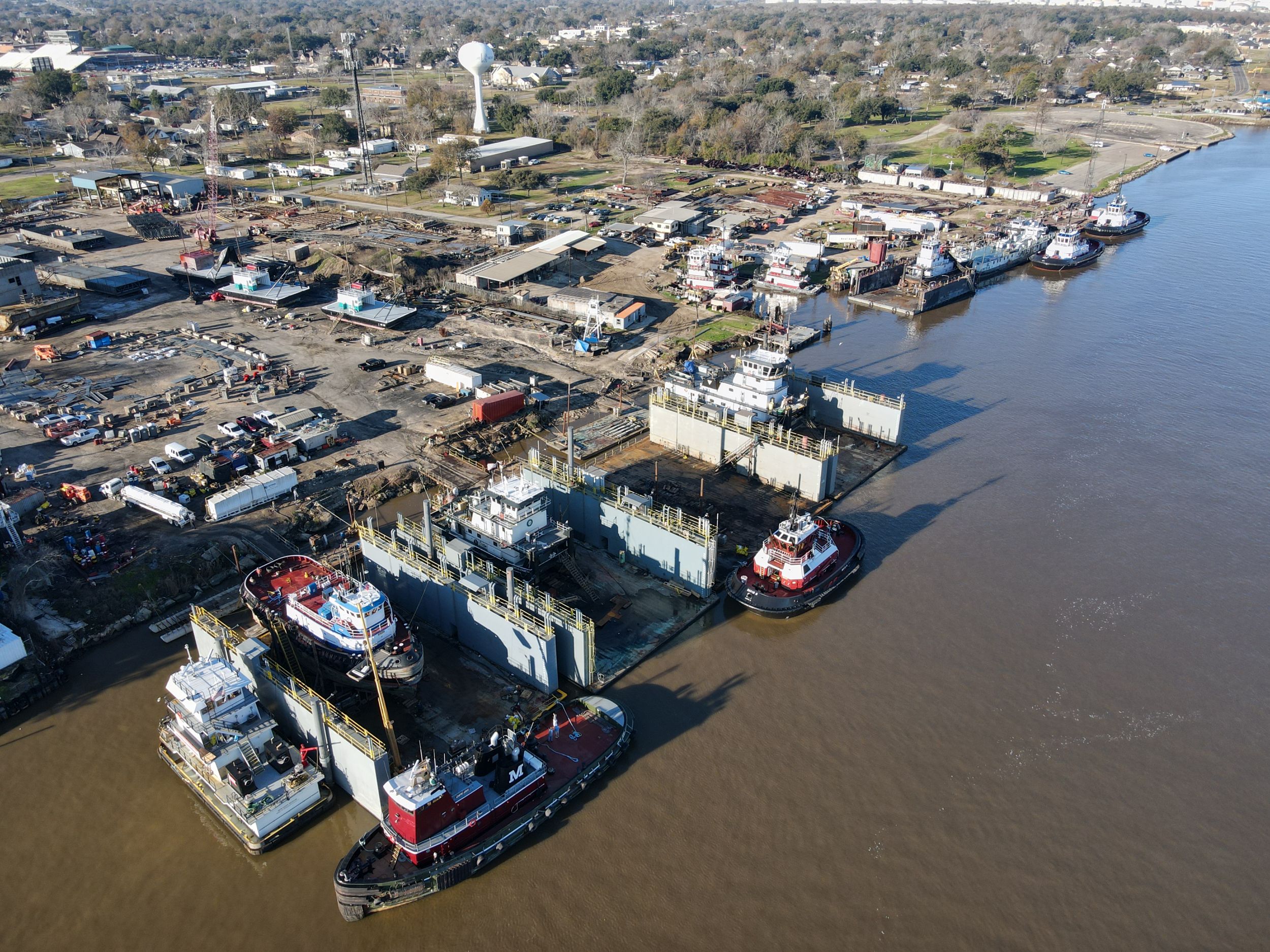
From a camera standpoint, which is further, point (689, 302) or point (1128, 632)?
point (689, 302)

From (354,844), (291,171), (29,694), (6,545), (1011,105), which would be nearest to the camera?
(354,844)

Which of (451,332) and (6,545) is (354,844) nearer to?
(6,545)

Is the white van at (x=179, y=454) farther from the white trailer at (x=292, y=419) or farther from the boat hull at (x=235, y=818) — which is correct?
the boat hull at (x=235, y=818)

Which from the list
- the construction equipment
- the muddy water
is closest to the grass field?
the construction equipment

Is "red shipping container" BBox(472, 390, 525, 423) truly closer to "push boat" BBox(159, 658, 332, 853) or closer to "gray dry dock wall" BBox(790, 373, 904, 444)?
"gray dry dock wall" BBox(790, 373, 904, 444)

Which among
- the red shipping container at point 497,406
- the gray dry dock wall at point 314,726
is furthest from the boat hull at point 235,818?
the red shipping container at point 497,406

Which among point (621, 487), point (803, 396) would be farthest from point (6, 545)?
point (803, 396)
